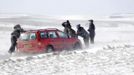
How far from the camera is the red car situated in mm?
20469

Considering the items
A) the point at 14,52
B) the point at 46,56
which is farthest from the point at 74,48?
the point at 46,56

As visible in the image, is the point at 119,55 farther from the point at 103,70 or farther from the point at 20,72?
the point at 20,72

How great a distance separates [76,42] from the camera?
76.9 ft

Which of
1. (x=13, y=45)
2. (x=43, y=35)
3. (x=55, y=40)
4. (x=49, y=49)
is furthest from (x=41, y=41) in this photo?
(x=13, y=45)

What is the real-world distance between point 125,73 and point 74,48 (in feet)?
36.3

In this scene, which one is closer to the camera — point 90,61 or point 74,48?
point 90,61

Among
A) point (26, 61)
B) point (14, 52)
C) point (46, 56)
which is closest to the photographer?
point (26, 61)

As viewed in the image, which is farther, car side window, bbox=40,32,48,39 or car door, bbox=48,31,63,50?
car door, bbox=48,31,63,50

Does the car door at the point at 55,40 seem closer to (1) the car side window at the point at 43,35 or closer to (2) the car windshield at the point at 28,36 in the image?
(1) the car side window at the point at 43,35

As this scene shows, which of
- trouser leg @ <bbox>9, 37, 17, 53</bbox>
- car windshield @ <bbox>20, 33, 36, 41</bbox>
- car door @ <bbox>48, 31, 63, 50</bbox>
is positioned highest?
car windshield @ <bbox>20, 33, 36, 41</bbox>

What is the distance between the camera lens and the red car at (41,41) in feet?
67.2

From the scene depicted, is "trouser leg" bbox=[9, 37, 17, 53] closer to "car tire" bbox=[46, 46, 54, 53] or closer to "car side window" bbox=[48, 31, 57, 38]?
"car side window" bbox=[48, 31, 57, 38]

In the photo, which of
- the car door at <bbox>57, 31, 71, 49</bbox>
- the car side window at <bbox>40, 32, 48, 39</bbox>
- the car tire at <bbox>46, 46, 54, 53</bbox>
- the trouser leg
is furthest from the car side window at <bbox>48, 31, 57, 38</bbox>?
the trouser leg

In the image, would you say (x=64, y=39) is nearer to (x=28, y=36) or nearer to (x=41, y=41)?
(x=41, y=41)
